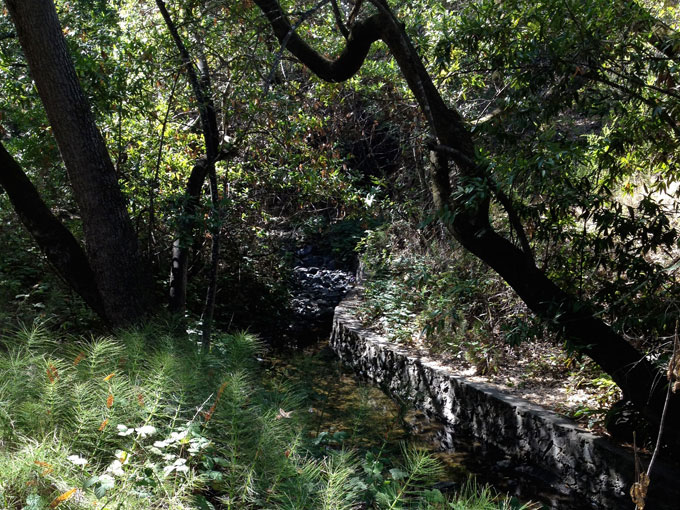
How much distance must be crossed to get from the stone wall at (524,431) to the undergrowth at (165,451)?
2664 mm

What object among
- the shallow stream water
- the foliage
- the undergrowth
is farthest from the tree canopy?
the undergrowth

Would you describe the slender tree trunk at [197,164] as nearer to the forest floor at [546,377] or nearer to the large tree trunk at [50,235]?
the large tree trunk at [50,235]

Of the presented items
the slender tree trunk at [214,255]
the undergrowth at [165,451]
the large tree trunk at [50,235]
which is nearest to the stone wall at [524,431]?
the slender tree trunk at [214,255]

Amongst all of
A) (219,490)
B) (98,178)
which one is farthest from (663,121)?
(98,178)

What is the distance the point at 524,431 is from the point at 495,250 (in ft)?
6.35

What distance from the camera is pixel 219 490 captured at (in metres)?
2.76

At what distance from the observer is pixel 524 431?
5773 mm

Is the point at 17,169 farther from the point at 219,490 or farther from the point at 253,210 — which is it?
the point at 253,210

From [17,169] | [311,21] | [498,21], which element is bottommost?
[17,169]

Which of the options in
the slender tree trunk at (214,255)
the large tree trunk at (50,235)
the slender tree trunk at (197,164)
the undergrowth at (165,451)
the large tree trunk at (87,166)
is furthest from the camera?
the slender tree trunk at (197,164)

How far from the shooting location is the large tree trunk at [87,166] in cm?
492

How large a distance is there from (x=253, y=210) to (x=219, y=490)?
714cm

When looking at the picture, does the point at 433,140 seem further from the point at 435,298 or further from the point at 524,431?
the point at 435,298

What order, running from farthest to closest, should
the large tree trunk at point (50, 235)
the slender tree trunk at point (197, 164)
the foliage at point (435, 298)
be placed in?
the foliage at point (435, 298)
the slender tree trunk at point (197, 164)
the large tree trunk at point (50, 235)
